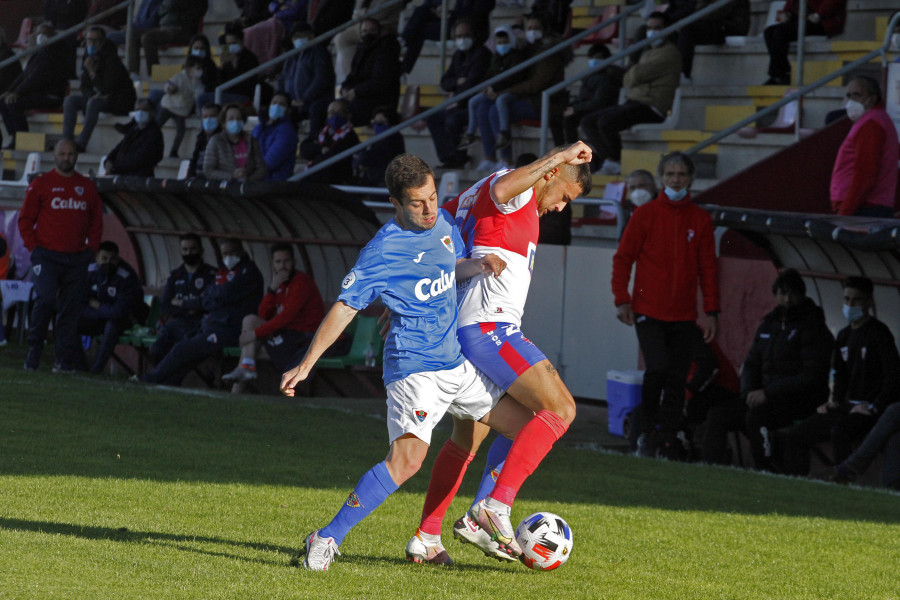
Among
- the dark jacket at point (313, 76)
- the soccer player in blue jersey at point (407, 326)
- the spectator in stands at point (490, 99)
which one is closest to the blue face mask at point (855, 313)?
the soccer player in blue jersey at point (407, 326)

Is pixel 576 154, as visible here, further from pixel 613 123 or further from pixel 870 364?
pixel 613 123

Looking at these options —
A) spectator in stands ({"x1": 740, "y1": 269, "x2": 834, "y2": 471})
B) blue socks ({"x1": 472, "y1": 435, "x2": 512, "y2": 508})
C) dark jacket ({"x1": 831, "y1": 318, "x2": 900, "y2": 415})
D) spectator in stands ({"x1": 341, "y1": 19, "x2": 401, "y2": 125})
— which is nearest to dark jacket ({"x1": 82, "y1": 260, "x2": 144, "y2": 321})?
spectator in stands ({"x1": 341, "y1": 19, "x2": 401, "y2": 125})

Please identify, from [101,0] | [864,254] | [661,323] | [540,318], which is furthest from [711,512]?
[101,0]

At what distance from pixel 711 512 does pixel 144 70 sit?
16529 millimetres

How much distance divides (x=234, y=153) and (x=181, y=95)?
4.14m

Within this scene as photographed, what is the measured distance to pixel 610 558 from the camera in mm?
5910

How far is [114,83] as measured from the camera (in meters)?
20.0

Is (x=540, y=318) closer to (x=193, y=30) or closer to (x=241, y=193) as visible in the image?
(x=241, y=193)

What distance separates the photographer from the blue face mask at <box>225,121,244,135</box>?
15.0m

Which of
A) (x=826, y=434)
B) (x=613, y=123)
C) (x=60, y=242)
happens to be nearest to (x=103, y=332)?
(x=60, y=242)

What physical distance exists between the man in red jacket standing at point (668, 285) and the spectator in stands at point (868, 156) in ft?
6.06

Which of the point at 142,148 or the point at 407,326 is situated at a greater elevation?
the point at 407,326

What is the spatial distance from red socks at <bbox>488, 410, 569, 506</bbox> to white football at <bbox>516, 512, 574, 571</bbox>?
0.14 meters

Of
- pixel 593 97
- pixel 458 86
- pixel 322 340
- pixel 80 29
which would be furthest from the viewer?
pixel 80 29
